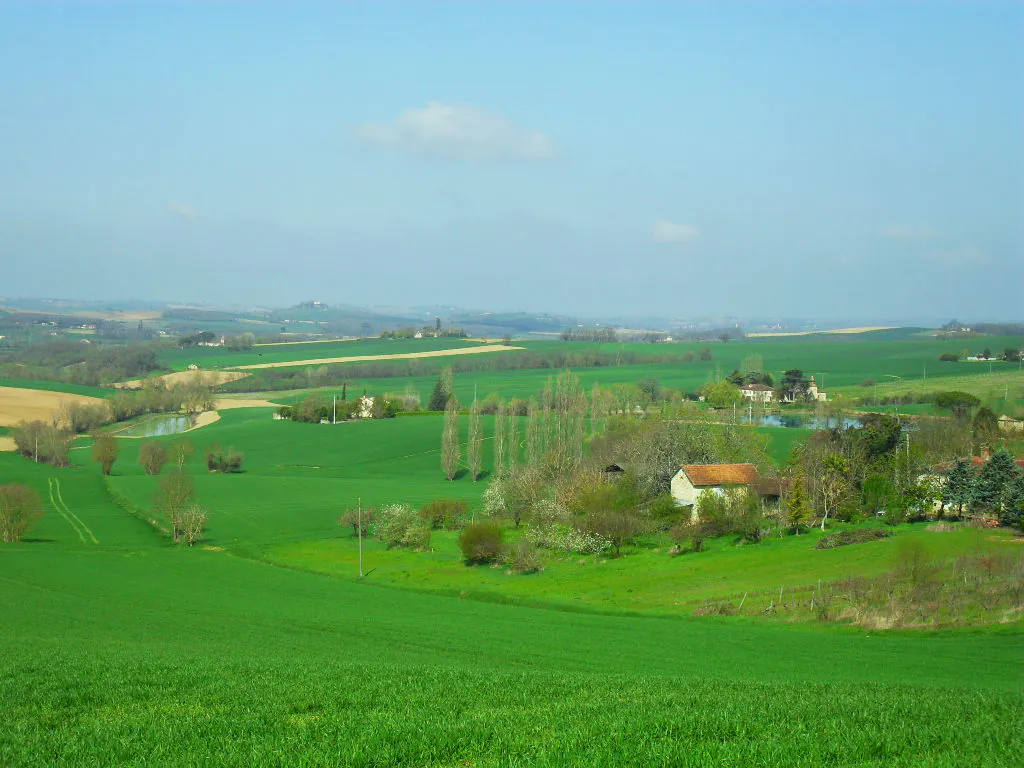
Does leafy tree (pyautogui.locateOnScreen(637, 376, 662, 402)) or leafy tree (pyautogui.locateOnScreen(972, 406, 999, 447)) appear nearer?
leafy tree (pyautogui.locateOnScreen(972, 406, 999, 447))

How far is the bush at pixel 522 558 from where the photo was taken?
42969 millimetres

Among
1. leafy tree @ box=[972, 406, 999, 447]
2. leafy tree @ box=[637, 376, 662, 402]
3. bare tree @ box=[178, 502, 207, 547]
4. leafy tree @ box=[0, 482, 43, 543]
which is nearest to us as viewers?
leafy tree @ box=[0, 482, 43, 543]

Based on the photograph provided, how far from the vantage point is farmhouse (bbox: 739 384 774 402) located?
309 ft

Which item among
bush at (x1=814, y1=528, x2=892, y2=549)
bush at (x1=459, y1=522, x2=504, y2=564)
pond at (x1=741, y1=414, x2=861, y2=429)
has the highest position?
pond at (x1=741, y1=414, x2=861, y2=429)

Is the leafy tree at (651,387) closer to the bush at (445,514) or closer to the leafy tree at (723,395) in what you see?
the leafy tree at (723,395)

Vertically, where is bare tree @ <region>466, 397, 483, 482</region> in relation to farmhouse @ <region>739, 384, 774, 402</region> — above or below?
below

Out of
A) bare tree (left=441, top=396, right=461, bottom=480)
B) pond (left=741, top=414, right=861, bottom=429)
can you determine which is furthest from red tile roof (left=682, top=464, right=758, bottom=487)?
bare tree (left=441, top=396, right=461, bottom=480)

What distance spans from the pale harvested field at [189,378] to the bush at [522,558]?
82.5 m

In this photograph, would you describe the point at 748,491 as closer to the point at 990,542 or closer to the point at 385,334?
the point at 990,542

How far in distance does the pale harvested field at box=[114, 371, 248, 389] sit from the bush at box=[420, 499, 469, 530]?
68586 millimetres

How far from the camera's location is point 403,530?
5103cm

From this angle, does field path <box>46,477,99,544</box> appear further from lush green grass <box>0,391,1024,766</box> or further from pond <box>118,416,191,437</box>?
pond <box>118,416,191,437</box>

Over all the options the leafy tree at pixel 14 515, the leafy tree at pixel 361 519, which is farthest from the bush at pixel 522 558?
the leafy tree at pixel 14 515

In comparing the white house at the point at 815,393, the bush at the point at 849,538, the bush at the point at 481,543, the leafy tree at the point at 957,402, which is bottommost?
the bush at the point at 481,543
